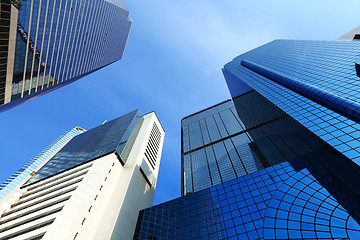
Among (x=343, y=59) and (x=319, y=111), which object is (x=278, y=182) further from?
(x=343, y=59)

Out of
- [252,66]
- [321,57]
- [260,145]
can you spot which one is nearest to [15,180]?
[260,145]

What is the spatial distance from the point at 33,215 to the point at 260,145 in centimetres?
6769

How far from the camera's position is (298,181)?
38.7 metres

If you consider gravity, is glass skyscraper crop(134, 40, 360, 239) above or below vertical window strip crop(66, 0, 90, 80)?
below

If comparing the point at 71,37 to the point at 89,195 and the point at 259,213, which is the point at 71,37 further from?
the point at 259,213

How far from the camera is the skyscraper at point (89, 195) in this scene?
125ft

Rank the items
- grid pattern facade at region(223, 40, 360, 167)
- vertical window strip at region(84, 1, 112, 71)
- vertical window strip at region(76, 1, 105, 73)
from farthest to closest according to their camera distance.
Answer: vertical window strip at region(84, 1, 112, 71), vertical window strip at region(76, 1, 105, 73), grid pattern facade at region(223, 40, 360, 167)

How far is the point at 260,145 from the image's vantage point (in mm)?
75125

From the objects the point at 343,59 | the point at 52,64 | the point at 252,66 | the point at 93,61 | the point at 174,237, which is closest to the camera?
the point at 174,237

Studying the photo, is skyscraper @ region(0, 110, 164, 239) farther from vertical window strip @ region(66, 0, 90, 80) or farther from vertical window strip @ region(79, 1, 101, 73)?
vertical window strip @ region(79, 1, 101, 73)

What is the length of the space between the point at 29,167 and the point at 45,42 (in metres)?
116

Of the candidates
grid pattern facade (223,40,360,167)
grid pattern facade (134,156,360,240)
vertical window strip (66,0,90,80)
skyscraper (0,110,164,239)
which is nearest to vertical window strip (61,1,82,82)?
vertical window strip (66,0,90,80)

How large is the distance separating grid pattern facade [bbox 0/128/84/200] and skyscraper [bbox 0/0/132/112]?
87905 millimetres

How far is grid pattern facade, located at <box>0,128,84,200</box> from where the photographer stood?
109919 millimetres
